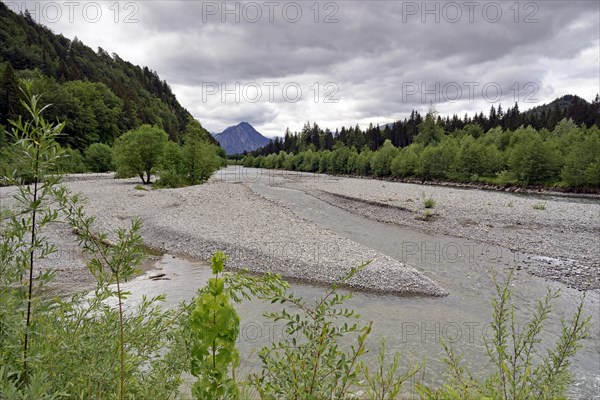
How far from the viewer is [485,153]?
67062mm

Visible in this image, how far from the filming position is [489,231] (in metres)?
23.1

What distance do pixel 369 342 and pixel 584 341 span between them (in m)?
6.02

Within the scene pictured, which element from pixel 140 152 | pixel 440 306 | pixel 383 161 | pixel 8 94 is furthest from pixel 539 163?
pixel 8 94

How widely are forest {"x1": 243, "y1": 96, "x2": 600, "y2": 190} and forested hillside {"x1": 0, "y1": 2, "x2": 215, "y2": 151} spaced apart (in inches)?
1761

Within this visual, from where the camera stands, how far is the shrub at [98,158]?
70438mm

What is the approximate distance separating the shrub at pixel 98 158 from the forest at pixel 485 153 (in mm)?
64316

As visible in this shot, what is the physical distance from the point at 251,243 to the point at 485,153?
211 feet

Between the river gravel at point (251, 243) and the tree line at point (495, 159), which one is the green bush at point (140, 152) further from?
the tree line at point (495, 159)

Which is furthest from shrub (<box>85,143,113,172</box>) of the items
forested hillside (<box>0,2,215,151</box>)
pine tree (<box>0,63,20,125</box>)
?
pine tree (<box>0,63,20,125</box>)

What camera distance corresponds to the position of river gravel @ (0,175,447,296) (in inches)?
525

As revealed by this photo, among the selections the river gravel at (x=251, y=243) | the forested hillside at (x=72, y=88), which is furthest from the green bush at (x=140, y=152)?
the river gravel at (x=251, y=243)

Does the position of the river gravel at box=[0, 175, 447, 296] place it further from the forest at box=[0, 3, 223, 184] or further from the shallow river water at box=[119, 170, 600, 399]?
the forest at box=[0, 3, 223, 184]

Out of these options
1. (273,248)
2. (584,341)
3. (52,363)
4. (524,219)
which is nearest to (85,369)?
(52,363)

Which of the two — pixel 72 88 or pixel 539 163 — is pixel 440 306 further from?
pixel 72 88
